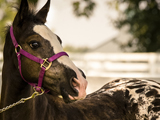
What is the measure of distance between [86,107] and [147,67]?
302 inches

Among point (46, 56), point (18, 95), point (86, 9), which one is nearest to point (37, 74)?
point (46, 56)

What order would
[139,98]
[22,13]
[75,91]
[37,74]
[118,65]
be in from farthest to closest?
1. [118,65]
2. [139,98]
3. [22,13]
4. [37,74]
5. [75,91]

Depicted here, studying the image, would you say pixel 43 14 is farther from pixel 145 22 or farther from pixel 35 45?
pixel 145 22

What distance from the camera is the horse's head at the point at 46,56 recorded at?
2311 millimetres

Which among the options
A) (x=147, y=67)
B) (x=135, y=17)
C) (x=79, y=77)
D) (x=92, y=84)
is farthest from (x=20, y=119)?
(x=135, y=17)

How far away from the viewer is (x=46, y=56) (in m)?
2.38

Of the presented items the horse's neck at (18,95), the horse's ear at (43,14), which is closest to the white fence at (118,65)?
the horse's ear at (43,14)

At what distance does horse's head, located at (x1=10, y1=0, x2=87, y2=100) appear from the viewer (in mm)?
2311

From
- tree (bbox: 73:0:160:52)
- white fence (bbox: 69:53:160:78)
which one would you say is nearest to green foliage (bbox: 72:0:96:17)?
white fence (bbox: 69:53:160:78)

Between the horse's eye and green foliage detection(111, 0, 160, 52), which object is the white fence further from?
the horse's eye

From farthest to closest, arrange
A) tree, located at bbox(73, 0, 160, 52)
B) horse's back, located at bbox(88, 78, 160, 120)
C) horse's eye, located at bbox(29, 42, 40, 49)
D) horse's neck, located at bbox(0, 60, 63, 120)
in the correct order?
tree, located at bbox(73, 0, 160, 52)
horse's back, located at bbox(88, 78, 160, 120)
horse's neck, located at bbox(0, 60, 63, 120)
horse's eye, located at bbox(29, 42, 40, 49)

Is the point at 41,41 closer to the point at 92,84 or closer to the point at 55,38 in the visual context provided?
the point at 55,38

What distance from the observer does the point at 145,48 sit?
54.0ft

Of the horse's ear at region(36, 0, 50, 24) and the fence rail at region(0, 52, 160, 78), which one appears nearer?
the horse's ear at region(36, 0, 50, 24)
